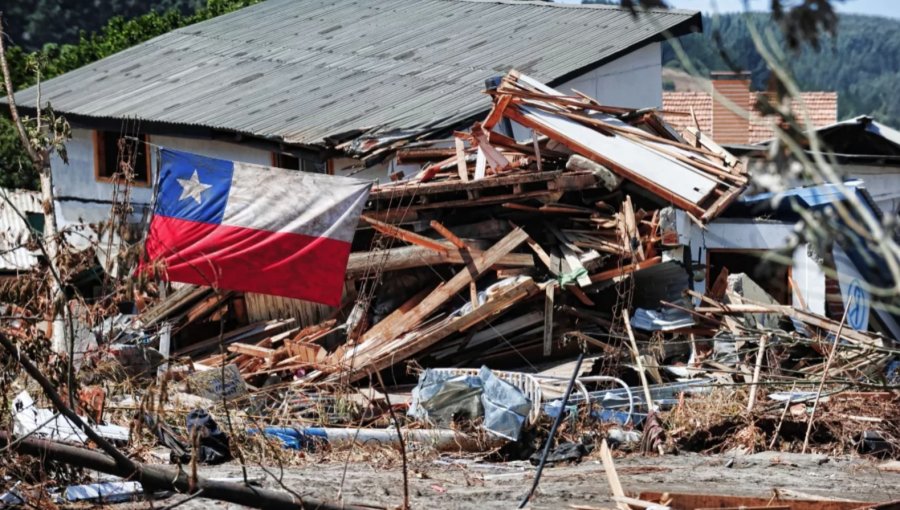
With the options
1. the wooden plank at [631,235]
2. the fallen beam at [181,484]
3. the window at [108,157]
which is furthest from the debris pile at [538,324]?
the window at [108,157]

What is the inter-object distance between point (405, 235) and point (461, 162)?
1.20m

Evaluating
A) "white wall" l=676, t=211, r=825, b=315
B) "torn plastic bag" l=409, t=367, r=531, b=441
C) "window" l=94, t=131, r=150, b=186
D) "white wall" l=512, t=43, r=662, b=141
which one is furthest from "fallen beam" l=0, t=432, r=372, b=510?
"window" l=94, t=131, r=150, b=186

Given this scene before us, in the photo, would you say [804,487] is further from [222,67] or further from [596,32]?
[222,67]

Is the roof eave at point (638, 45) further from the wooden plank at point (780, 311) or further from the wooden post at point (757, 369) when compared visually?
the wooden post at point (757, 369)

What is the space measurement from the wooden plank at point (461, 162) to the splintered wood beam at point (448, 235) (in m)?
0.58

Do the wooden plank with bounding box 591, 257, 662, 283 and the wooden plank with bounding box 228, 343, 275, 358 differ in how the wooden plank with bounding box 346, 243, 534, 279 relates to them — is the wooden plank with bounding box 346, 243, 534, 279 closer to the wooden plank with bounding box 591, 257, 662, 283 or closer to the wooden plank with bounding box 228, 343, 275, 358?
the wooden plank with bounding box 591, 257, 662, 283

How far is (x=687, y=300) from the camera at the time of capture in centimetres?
1284

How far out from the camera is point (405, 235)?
42.4 feet

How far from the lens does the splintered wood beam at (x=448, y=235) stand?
1284 centimetres

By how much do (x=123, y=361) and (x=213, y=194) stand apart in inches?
79.6

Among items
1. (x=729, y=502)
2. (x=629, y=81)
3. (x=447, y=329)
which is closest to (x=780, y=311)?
(x=447, y=329)

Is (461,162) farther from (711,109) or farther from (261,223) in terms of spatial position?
(711,109)

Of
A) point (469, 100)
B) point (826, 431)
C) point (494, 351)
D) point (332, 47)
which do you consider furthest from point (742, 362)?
point (332, 47)

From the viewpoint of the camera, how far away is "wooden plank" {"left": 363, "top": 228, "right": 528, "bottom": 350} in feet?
41.3
